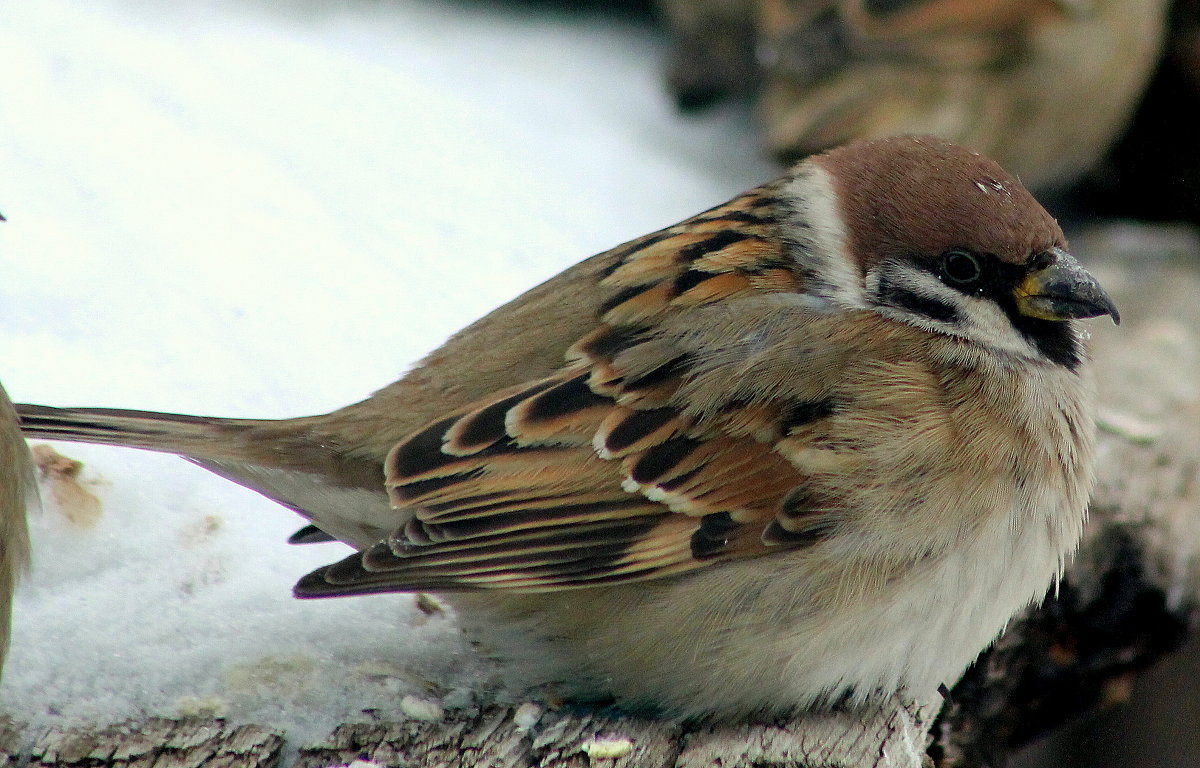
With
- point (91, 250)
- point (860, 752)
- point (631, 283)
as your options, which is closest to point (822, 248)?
point (631, 283)

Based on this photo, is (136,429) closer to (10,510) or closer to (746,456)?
(10,510)

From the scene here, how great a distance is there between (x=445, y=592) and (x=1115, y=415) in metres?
1.96

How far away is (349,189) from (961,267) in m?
2.11

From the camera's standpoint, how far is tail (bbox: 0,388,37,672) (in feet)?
6.70

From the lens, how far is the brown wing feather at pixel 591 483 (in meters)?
2.17

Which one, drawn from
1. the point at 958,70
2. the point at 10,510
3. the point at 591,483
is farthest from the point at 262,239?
the point at 958,70

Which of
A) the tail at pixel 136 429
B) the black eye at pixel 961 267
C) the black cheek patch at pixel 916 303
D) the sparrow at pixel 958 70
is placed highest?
the sparrow at pixel 958 70

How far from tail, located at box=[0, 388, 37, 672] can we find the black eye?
5.38ft

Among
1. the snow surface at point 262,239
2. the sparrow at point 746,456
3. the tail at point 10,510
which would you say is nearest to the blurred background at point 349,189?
the snow surface at point 262,239

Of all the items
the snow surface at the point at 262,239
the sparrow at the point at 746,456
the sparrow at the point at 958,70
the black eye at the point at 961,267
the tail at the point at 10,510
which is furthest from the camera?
the sparrow at the point at 958,70

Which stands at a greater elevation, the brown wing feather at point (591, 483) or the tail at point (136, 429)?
the tail at point (136, 429)

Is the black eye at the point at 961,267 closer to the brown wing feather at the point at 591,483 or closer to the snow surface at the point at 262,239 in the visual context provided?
the brown wing feather at the point at 591,483

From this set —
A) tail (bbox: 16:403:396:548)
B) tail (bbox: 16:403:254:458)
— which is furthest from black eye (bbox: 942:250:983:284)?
tail (bbox: 16:403:254:458)

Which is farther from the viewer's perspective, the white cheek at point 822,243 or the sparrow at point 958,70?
the sparrow at point 958,70
